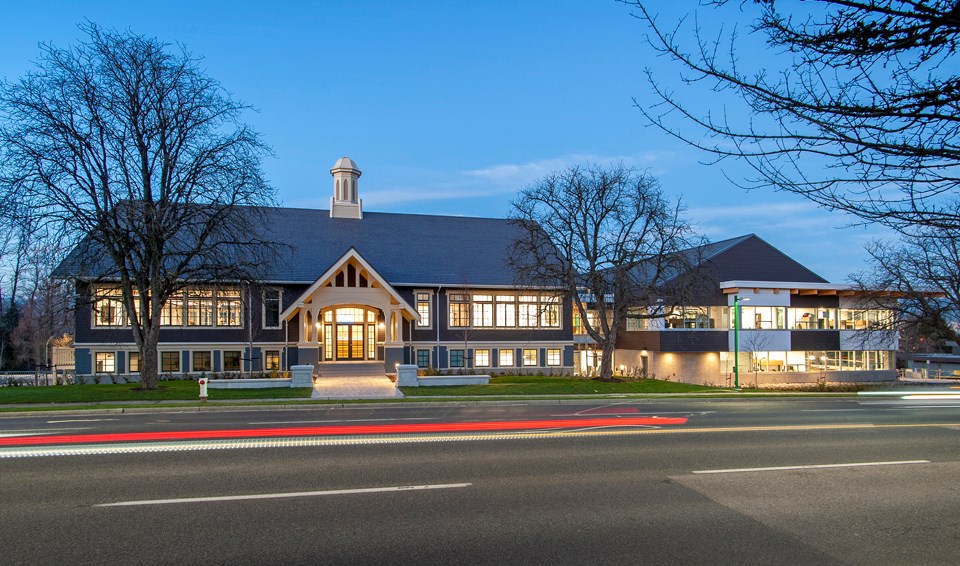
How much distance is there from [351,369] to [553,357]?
12882 millimetres

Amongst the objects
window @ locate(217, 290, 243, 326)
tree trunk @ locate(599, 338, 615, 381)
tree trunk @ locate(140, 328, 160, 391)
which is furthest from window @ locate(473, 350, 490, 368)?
tree trunk @ locate(140, 328, 160, 391)

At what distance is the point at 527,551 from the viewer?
6.25m

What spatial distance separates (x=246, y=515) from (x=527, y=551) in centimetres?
346

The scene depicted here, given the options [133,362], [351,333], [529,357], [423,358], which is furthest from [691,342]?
[133,362]

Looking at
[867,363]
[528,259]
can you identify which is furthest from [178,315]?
[867,363]

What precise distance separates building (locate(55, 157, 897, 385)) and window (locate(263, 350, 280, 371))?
0.06 m

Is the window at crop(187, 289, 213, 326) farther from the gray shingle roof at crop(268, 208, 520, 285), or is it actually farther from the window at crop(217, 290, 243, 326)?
the gray shingle roof at crop(268, 208, 520, 285)

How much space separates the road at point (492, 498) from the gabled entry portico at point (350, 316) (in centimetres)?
1780

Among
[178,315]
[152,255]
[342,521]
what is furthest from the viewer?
[178,315]

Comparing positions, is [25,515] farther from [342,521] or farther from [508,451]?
[508,451]

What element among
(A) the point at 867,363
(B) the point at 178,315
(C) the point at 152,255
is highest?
(C) the point at 152,255

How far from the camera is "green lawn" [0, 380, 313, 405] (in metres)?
21.1

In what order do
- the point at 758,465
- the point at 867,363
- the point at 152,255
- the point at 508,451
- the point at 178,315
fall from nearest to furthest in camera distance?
the point at 758,465 → the point at 508,451 → the point at 152,255 → the point at 178,315 → the point at 867,363

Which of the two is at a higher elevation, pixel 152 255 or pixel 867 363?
pixel 152 255
